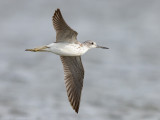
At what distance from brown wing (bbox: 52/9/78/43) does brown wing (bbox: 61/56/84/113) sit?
2.99 ft

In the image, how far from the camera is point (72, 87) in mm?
12602

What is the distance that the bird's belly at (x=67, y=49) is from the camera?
11.6 m

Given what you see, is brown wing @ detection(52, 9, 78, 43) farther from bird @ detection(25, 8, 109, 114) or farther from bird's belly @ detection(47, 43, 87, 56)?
bird's belly @ detection(47, 43, 87, 56)

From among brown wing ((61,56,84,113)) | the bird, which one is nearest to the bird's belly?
the bird

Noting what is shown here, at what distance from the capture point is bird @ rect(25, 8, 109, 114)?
11.4 metres

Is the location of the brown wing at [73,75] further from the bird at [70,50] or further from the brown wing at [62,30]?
the brown wing at [62,30]

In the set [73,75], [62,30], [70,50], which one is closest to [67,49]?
[70,50]

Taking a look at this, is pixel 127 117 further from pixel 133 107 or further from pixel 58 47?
pixel 58 47

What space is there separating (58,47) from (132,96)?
17.8ft

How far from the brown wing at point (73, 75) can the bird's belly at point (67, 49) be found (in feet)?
2.04

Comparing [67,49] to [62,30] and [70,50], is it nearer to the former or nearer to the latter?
[70,50]

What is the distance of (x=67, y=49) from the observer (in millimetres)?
11719

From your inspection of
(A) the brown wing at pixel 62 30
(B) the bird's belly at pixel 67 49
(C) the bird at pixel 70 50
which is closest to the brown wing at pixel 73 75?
(C) the bird at pixel 70 50

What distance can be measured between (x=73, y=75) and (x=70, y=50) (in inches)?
44.7
